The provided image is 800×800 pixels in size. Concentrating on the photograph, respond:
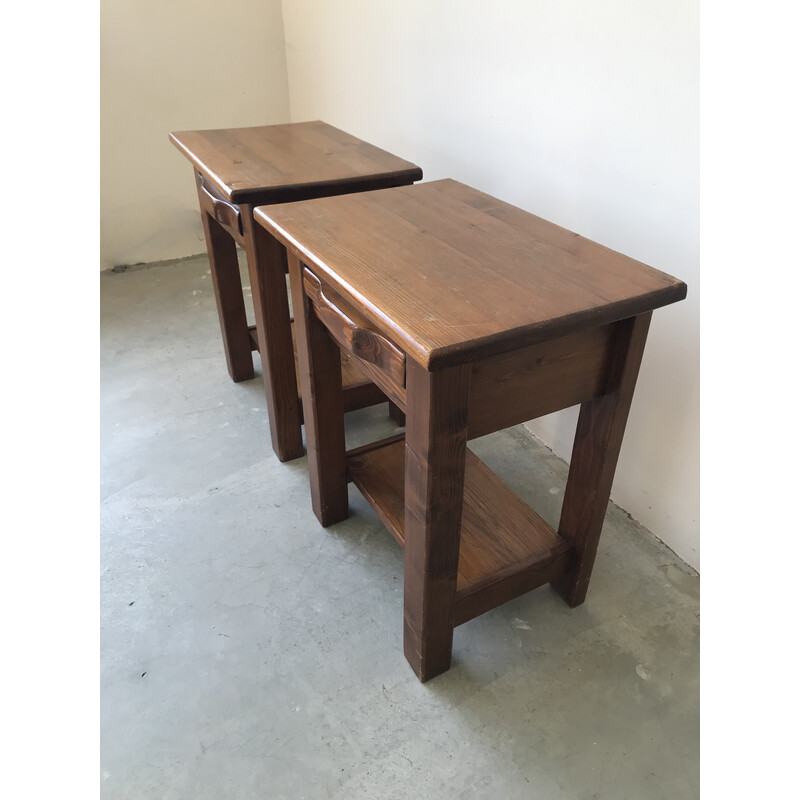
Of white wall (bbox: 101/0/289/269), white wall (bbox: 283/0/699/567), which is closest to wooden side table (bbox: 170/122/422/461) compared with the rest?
white wall (bbox: 283/0/699/567)

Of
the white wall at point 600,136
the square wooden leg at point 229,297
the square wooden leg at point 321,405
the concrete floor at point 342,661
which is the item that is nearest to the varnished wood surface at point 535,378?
the white wall at point 600,136

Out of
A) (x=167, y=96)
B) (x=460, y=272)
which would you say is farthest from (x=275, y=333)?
(x=167, y=96)

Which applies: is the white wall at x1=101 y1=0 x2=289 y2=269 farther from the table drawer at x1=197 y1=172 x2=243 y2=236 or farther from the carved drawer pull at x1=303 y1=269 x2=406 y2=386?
the carved drawer pull at x1=303 y1=269 x2=406 y2=386

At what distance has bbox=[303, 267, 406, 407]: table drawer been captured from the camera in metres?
1.03

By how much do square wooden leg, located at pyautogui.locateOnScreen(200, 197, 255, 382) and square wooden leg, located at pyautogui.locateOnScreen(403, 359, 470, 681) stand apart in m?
1.29

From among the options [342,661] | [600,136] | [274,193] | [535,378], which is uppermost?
[600,136]

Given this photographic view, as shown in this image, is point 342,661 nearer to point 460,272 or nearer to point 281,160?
point 460,272

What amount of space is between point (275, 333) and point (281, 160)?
1.53ft

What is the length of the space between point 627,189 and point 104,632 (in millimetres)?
1566

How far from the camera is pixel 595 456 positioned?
1.26 m

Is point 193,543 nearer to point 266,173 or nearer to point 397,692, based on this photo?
point 397,692
